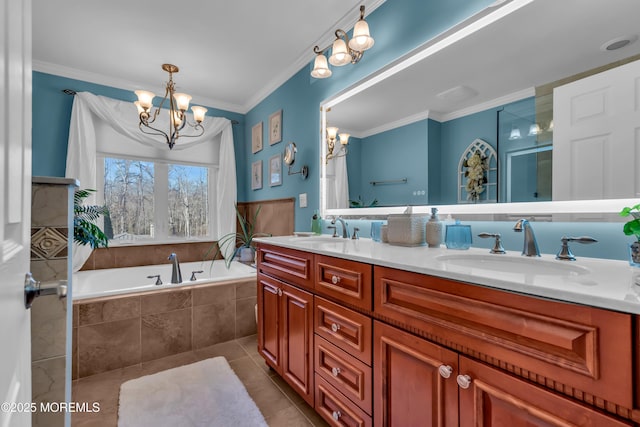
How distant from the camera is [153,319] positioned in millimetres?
2082

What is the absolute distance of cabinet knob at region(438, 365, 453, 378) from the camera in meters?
0.80

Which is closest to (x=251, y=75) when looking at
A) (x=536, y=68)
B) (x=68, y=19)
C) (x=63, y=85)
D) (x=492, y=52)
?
(x=68, y=19)

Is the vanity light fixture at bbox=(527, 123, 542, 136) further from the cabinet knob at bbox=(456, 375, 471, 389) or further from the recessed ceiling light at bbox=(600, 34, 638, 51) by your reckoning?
the cabinet knob at bbox=(456, 375, 471, 389)

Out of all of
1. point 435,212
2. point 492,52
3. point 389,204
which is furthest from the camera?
point 389,204

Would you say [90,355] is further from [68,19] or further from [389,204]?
[68,19]

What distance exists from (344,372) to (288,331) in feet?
1.54

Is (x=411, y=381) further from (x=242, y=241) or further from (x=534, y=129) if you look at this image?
(x=242, y=241)

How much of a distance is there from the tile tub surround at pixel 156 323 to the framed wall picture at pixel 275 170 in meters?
1.06

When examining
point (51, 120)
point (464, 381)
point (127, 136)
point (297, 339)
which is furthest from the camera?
point (127, 136)

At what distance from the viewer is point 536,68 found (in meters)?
1.12

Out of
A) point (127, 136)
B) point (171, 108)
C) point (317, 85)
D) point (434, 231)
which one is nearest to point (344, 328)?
point (434, 231)

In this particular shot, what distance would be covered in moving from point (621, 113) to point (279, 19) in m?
2.03

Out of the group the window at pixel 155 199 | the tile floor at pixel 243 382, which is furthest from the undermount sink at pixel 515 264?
the window at pixel 155 199

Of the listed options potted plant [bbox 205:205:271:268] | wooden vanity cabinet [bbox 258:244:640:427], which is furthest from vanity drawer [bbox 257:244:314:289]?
potted plant [bbox 205:205:271:268]
